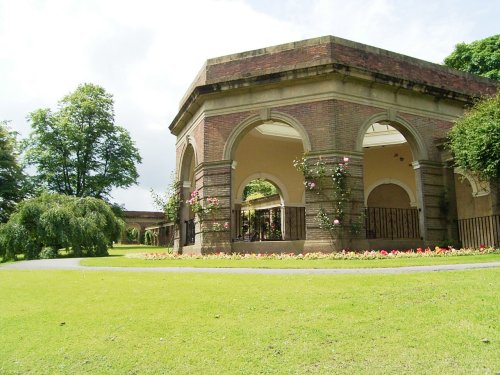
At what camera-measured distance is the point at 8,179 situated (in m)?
30.7

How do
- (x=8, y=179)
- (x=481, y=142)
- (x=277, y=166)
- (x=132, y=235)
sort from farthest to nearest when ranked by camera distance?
(x=132, y=235), (x=8, y=179), (x=277, y=166), (x=481, y=142)

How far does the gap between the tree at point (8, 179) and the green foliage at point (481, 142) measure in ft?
92.2

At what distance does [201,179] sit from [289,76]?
4413 millimetres

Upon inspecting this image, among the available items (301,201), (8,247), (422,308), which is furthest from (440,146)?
(8,247)

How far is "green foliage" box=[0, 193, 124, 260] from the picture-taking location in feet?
54.7

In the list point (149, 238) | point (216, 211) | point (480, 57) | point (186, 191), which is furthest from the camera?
point (149, 238)

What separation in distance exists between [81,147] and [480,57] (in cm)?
2778

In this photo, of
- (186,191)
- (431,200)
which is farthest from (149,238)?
(431,200)

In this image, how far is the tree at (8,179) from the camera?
1185 inches

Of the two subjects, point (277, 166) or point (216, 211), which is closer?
point (216, 211)

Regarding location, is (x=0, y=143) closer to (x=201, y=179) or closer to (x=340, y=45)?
(x=201, y=179)

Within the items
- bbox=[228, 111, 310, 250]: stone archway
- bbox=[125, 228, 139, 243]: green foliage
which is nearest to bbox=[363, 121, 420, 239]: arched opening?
bbox=[228, 111, 310, 250]: stone archway

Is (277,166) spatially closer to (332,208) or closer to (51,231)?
(332,208)

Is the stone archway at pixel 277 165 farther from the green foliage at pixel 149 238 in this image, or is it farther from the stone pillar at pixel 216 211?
the green foliage at pixel 149 238
